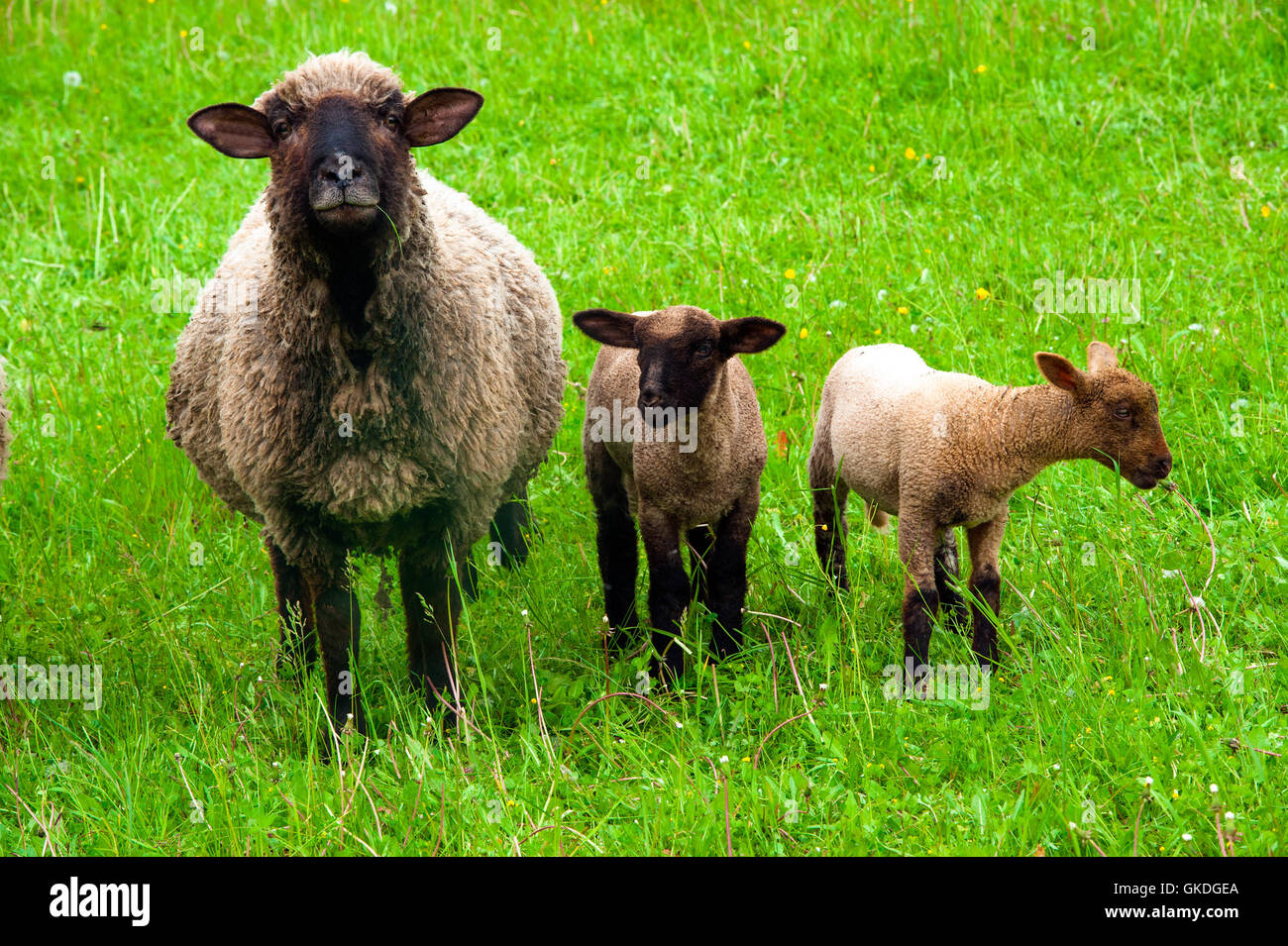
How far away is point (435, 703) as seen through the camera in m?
4.85

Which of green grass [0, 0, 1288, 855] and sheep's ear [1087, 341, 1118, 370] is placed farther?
sheep's ear [1087, 341, 1118, 370]

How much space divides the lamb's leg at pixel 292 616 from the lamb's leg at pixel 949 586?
242 centimetres

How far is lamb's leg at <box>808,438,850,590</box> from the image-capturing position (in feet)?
16.9

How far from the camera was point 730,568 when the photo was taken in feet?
16.1

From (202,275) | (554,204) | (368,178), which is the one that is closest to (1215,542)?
(368,178)

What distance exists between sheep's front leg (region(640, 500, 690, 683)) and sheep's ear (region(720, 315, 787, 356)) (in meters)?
0.69

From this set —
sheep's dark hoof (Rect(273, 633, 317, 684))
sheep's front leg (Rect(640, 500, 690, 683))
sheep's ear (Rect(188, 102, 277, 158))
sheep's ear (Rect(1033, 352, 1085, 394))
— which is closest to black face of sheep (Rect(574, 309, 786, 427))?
sheep's front leg (Rect(640, 500, 690, 683))

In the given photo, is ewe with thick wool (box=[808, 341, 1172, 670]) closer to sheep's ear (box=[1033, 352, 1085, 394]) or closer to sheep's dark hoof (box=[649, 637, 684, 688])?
sheep's ear (box=[1033, 352, 1085, 394])

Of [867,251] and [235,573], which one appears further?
[867,251]

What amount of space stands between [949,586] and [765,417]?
1.99 m

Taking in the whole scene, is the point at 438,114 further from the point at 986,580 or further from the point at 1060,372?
the point at 986,580

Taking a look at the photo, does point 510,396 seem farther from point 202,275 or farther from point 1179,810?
point 202,275

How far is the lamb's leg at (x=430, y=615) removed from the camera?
484 cm
